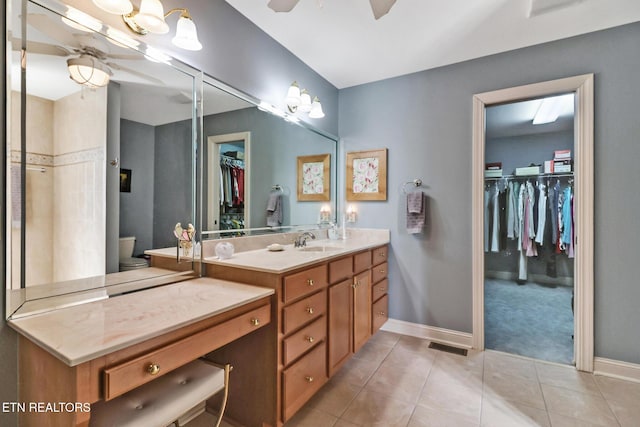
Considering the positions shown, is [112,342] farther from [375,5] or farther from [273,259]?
[375,5]

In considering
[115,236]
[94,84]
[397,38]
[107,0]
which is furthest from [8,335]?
[397,38]

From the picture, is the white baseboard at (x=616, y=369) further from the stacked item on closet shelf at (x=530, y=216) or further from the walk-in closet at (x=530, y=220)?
the stacked item on closet shelf at (x=530, y=216)

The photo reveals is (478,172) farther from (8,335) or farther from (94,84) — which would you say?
(8,335)

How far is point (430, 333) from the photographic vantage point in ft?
8.60

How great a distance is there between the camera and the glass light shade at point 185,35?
4.64 ft

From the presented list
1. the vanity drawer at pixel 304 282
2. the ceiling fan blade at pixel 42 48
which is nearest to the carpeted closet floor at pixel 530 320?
the vanity drawer at pixel 304 282

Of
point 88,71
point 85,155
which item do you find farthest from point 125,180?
point 88,71

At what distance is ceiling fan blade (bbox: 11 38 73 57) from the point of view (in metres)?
1.00

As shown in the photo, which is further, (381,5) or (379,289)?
(379,289)

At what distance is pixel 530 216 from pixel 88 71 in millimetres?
4933

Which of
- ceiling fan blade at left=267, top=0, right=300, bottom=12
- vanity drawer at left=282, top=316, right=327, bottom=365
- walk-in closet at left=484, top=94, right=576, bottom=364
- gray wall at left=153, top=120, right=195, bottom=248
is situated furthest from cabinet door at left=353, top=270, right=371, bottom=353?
ceiling fan blade at left=267, top=0, right=300, bottom=12

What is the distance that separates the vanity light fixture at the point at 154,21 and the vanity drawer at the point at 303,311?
4.72ft

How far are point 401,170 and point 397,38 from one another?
1.11m

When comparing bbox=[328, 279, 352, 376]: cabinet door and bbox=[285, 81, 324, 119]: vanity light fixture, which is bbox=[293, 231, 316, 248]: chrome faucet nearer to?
bbox=[328, 279, 352, 376]: cabinet door
